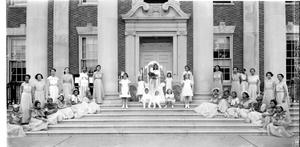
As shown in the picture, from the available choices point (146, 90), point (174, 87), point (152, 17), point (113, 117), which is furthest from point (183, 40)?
point (113, 117)

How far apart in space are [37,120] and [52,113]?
2.36 ft

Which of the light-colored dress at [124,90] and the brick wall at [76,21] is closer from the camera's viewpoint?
the light-colored dress at [124,90]

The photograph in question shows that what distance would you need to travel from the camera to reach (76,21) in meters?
16.2

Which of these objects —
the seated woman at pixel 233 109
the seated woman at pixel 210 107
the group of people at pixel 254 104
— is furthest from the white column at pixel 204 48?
the seated woman at pixel 233 109

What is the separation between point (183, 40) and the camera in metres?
15.6

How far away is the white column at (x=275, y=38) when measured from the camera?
460 inches

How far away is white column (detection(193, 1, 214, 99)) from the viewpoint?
12.1 metres

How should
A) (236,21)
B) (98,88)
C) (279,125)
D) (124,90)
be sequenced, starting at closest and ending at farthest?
(279,125) → (124,90) → (98,88) → (236,21)

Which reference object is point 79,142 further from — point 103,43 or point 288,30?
point 288,30

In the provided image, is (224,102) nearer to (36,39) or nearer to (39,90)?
(39,90)

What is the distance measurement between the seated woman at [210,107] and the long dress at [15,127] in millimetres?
6433

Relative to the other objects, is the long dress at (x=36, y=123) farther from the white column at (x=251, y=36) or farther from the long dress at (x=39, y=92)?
the white column at (x=251, y=36)

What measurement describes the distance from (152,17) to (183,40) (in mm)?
2189

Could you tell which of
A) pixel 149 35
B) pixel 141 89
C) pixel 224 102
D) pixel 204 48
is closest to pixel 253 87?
pixel 224 102
